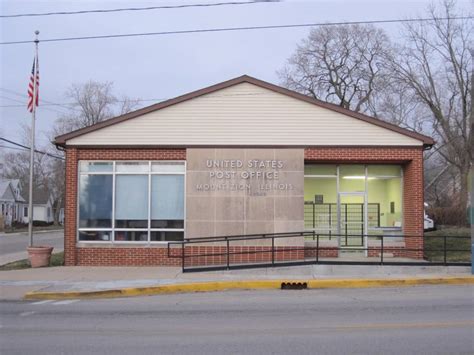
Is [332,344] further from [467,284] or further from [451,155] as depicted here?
[451,155]

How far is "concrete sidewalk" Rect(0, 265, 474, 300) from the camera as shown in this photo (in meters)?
14.9

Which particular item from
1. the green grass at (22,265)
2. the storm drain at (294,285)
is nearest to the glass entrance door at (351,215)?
the storm drain at (294,285)

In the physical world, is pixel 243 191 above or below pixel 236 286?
above

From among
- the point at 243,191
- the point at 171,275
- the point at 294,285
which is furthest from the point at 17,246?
the point at 294,285

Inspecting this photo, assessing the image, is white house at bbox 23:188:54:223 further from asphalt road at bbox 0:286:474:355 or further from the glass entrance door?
asphalt road at bbox 0:286:474:355

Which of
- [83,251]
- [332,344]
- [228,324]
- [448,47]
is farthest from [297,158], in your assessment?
[448,47]

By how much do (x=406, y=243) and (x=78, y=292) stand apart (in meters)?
11.0

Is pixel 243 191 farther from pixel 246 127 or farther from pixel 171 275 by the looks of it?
pixel 171 275

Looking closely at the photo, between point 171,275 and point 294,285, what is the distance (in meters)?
3.66

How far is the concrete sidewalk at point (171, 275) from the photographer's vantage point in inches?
585

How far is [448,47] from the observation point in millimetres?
42688

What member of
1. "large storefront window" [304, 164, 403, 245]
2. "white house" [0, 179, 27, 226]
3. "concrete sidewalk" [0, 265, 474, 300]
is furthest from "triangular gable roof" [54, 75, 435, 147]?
"white house" [0, 179, 27, 226]

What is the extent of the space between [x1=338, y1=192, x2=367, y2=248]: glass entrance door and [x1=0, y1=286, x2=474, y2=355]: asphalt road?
5.97 m

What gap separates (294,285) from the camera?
590 inches
